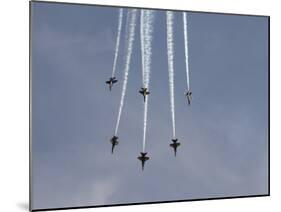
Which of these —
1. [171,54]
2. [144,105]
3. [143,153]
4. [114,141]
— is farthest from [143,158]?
[171,54]

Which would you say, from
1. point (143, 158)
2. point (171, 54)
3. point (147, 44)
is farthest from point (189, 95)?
point (143, 158)

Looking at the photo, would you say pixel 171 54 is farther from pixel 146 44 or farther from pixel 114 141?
pixel 114 141

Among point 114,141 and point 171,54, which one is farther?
point 171,54

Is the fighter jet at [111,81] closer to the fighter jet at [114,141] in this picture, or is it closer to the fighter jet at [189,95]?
the fighter jet at [114,141]

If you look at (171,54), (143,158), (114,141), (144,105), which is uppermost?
(171,54)

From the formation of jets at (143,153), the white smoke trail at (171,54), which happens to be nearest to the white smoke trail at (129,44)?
the formation of jets at (143,153)

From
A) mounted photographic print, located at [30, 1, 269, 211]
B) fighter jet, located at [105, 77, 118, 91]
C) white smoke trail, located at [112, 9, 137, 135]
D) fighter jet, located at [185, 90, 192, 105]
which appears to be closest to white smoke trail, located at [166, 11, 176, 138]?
mounted photographic print, located at [30, 1, 269, 211]

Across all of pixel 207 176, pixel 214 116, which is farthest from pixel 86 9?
pixel 207 176

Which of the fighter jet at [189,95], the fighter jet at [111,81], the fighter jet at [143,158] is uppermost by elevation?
the fighter jet at [111,81]

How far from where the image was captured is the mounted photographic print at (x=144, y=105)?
18.9 feet

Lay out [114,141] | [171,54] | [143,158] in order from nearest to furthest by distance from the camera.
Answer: [114,141] < [143,158] < [171,54]

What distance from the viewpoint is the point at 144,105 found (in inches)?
238

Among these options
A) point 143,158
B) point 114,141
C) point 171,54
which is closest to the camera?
point 114,141

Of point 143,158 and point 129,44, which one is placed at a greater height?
point 129,44
